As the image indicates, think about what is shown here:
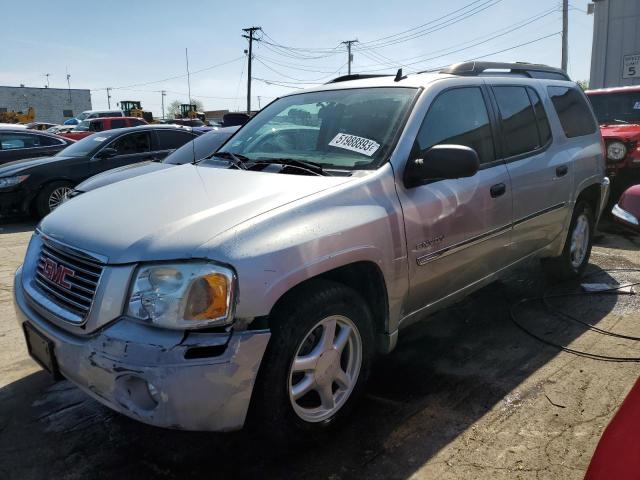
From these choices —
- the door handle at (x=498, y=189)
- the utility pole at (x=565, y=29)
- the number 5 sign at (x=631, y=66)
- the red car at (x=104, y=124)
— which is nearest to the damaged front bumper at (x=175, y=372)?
the door handle at (x=498, y=189)

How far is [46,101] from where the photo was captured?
236 ft

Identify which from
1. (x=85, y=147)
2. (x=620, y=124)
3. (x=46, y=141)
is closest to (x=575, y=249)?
(x=620, y=124)

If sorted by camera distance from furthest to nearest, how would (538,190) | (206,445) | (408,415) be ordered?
(538,190) < (408,415) < (206,445)

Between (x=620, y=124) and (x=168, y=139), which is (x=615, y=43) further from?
(x=168, y=139)

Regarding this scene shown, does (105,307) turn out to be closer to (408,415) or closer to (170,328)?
(170,328)

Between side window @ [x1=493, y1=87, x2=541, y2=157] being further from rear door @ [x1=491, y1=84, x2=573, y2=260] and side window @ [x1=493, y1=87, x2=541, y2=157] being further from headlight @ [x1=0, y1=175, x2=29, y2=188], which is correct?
headlight @ [x1=0, y1=175, x2=29, y2=188]

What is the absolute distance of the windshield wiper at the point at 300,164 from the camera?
116 inches

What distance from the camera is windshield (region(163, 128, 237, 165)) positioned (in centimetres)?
682

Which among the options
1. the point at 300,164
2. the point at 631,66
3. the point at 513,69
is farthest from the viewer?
the point at 631,66

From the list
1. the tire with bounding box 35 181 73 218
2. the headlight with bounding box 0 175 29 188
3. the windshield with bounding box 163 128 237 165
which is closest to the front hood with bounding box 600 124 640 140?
the windshield with bounding box 163 128 237 165

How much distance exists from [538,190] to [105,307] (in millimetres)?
3194

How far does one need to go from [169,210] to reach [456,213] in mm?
1677

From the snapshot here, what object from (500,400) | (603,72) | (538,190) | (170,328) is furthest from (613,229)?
(603,72)

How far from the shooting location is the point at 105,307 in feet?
7.23
